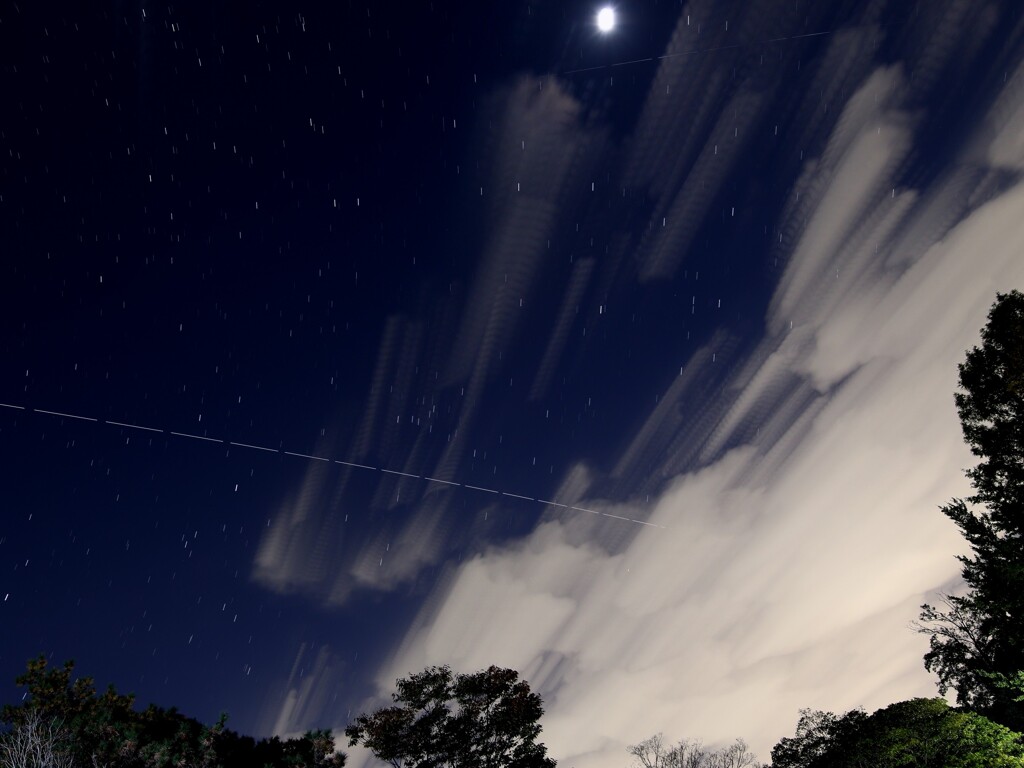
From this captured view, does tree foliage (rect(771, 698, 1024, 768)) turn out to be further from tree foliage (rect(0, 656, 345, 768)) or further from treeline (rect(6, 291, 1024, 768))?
tree foliage (rect(0, 656, 345, 768))

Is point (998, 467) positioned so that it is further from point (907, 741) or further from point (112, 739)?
point (112, 739)

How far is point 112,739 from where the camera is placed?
17.7m

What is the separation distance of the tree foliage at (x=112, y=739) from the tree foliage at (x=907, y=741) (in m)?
22.8

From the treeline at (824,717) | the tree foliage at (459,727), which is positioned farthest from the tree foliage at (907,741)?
the tree foliage at (459,727)

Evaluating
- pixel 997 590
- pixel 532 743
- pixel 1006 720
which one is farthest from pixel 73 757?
pixel 1006 720

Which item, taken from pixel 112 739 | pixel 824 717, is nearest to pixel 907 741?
pixel 824 717

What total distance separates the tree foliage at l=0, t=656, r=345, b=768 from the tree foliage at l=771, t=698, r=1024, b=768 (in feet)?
74.9

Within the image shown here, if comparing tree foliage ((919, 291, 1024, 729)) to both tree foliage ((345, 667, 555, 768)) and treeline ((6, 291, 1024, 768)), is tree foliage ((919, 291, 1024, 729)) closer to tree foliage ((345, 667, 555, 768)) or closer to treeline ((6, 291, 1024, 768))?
treeline ((6, 291, 1024, 768))

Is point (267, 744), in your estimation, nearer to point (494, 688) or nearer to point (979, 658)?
point (494, 688)

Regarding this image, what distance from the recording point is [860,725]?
33.8 m

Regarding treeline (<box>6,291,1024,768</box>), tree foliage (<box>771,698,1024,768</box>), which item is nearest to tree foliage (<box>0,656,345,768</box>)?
treeline (<box>6,291,1024,768</box>)

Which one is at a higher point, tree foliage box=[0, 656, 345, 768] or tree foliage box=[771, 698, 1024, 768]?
tree foliage box=[0, 656, 345, 768]

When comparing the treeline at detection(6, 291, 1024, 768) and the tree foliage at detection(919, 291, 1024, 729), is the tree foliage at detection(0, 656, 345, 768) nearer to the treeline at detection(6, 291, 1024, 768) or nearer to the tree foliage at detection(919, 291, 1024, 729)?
the treeline at detection(6, 291, 1024, 768)

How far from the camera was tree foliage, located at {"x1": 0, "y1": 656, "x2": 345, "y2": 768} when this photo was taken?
17094 mm
